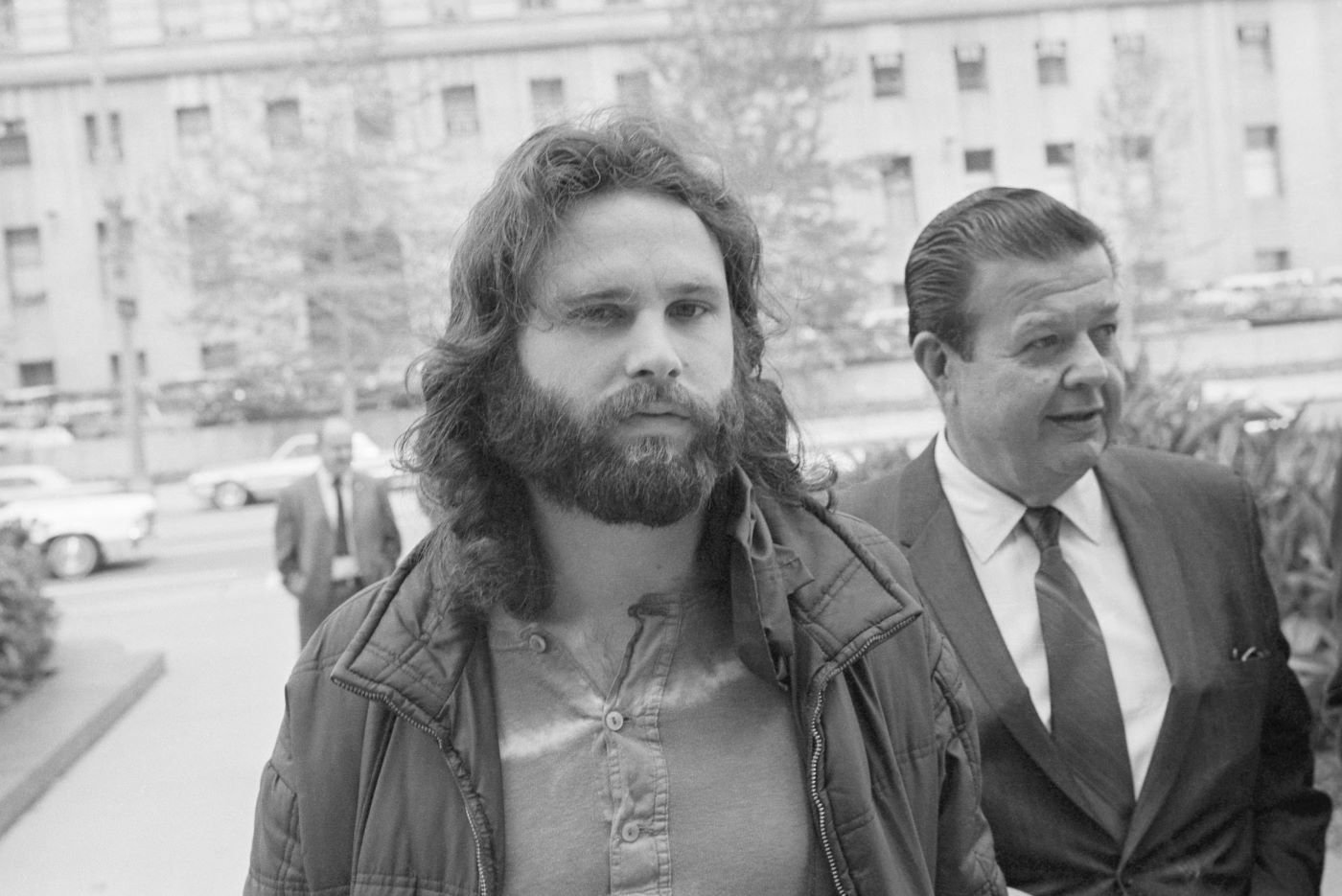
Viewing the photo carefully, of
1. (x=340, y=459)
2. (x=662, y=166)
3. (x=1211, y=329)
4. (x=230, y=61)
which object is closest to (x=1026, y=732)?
(x=662, y=166)

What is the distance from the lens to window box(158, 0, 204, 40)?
42.0 m

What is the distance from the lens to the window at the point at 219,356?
41.6m

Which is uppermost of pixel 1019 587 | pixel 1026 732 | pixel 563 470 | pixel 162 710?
pixel 563 470

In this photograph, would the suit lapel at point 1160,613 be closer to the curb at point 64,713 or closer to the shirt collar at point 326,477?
the curb at point 64,713

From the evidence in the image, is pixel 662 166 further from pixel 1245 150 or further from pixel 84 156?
pixel 1245 150

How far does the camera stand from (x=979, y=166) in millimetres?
43781

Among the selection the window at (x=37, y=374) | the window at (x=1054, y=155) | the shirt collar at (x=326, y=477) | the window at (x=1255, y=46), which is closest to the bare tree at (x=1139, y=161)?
the window at (x=1054, y=155)

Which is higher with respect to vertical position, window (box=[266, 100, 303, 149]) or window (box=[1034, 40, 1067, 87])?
window (box=[1034, 40, 1067, 87])

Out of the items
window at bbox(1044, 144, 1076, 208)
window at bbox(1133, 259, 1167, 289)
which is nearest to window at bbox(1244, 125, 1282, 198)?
window at bbox(1044, 144, 1076, 208)

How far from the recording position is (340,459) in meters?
8.59

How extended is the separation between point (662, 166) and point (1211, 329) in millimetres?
34782

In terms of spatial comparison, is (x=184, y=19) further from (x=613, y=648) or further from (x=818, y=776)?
(x=818, y=776)

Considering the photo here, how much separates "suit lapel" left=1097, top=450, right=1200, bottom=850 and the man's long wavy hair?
0.74 meters

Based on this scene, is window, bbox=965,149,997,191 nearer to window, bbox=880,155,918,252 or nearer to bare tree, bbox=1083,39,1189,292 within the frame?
window, bbox=880,155,918,252
